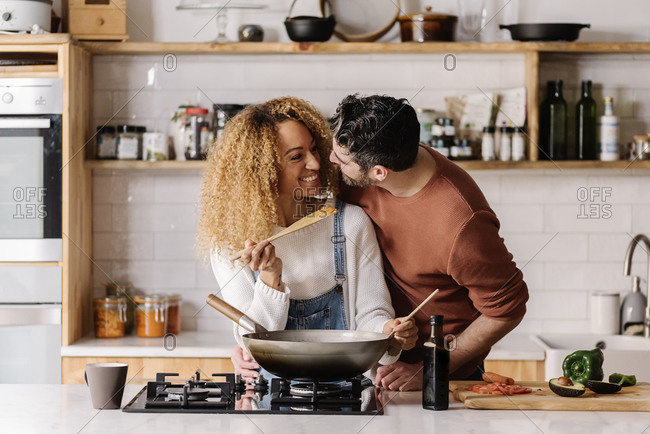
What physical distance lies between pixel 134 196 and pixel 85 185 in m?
0.24

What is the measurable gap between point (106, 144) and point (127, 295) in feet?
2.35

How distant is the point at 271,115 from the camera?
8.15 feet

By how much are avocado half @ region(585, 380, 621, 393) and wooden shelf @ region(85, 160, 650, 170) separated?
1.68 meters

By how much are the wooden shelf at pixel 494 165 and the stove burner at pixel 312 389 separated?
170 cm

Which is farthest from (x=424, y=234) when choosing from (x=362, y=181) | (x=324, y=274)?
(x=324, y=274)

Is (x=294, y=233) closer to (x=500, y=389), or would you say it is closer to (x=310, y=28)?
(x=500, y=389)

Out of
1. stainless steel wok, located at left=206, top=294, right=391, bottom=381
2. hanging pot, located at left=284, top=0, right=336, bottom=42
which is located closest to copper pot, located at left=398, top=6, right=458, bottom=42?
hanging pot, located at left=284, top=0, right=336, bottom=42

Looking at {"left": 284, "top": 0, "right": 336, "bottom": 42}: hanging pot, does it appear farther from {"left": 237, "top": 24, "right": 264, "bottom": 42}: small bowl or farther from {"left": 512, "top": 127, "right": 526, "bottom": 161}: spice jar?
{"left": 512, "top": 127, "right": 526, "bottom": 161}: spice jar

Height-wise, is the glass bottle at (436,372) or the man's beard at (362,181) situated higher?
the man's beard at (362,181)

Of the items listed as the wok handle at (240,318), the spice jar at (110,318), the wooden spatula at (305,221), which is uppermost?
the wooden spatula at (305,221)

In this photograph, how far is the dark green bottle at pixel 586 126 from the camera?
3668mm

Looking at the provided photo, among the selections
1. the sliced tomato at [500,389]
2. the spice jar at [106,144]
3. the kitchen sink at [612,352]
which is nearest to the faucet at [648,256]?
the kitchen sink at [612,352]

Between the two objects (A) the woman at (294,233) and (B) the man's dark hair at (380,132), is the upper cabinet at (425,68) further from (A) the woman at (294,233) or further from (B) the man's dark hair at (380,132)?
(B) the man's dark hair at (380,132)

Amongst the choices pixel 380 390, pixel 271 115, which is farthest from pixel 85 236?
pixel 380 390
